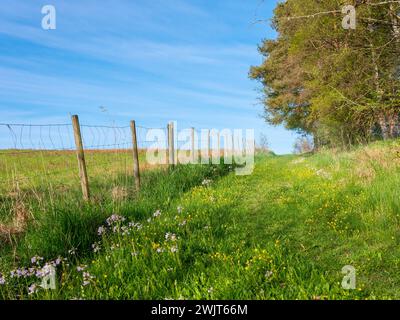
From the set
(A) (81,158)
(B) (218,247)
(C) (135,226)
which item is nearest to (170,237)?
(B) (218,247)

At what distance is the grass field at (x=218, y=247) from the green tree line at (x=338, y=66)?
5.77 metres

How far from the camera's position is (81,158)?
10.2 m

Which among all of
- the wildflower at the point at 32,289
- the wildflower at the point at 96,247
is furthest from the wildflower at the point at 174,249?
the wildflower at the point at 32,289

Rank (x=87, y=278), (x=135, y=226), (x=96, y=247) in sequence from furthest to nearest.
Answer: (x=135, y=226)
(x=96, y=247)
(x=87, y=278)

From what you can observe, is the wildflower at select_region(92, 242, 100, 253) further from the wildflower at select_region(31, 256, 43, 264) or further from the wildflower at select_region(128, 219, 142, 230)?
the wildflower at select_region(31, 256, 43, 264)

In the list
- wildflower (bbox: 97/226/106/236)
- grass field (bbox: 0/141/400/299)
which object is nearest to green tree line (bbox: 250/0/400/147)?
grass field (bbox: 0/141/400/299)

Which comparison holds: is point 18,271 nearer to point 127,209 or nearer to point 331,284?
point 127,209

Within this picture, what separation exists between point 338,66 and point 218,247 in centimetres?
1680

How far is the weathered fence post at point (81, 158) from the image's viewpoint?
33.4ft

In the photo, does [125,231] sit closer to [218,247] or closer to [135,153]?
[218,247]

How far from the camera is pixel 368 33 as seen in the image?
63.7 feet

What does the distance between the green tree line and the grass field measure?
227 inches
